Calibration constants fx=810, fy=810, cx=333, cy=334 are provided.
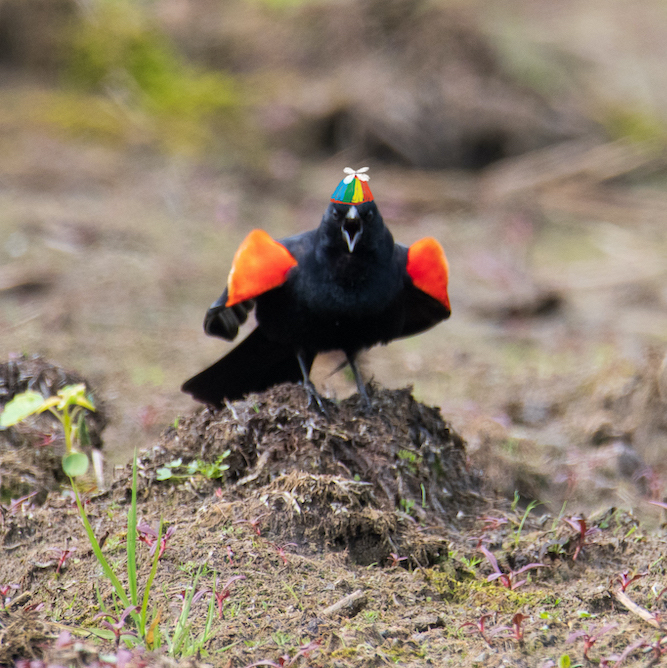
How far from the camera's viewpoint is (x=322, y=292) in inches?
131

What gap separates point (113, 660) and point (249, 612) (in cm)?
51

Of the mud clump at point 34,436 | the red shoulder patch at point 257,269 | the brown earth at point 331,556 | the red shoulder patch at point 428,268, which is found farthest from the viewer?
the red shoulder patch at point 428,268

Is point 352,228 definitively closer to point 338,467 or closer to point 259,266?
point 259,266

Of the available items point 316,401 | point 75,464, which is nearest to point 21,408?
point 75,464

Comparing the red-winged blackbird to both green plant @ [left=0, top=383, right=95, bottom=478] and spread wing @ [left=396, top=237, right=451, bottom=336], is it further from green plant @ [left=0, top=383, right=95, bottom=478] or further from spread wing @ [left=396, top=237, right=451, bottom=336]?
green plant @ [left=0, top=383, right=95, bottom=478]

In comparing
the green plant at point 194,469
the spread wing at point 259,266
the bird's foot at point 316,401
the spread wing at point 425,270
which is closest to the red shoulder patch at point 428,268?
the spread wing at point 425,270

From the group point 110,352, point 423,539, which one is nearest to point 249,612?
point 423,539

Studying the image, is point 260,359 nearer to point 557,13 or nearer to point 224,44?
point 224,44

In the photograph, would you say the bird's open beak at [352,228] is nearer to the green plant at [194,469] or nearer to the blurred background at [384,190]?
the green plant at [194,469]

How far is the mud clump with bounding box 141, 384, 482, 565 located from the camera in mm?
2596

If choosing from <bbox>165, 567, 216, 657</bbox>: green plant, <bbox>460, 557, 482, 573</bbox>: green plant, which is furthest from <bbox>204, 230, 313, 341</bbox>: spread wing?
<bbox>165, 567, 216, 657</bbox>: green plant

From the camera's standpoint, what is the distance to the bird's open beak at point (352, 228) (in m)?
3.19

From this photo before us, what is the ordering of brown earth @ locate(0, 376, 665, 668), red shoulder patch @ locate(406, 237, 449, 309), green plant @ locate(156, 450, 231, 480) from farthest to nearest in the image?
1. red shoulder patch @ locate(406, 237, 449, 309)
2. green plant @ locate(156, 450, 231, 480)
3. brown earth @ locate(0, 376, 665, 668)

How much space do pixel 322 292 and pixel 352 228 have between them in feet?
0.94
